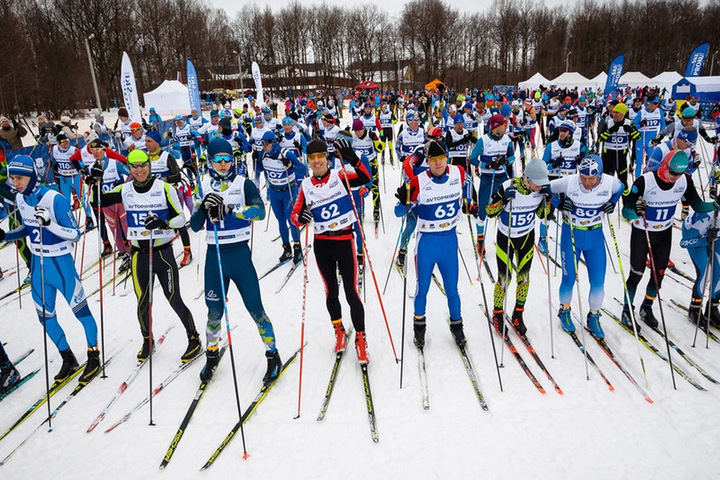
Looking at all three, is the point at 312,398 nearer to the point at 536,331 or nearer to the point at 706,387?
the point at 536,331

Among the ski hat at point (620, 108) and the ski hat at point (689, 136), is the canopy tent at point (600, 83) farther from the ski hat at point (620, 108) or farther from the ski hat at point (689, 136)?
the ski hat at point (689, 136)

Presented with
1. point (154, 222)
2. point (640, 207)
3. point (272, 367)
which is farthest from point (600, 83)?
point (154, 222)

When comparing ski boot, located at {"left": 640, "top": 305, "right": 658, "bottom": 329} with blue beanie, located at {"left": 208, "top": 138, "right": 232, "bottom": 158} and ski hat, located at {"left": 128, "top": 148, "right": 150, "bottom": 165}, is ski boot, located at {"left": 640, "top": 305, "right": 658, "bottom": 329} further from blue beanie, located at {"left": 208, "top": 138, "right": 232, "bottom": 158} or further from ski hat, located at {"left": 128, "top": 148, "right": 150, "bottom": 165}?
ski hat, located at {"left": 128, "top": 148, "right": 150, "bottom": 165}

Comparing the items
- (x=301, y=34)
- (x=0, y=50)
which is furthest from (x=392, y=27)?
(x=0, y=50)

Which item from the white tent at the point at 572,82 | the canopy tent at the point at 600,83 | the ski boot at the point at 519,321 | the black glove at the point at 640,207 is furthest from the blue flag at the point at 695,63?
the ski boot at the point at 519,321

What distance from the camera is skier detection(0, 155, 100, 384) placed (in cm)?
377

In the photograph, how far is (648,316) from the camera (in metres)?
4.51

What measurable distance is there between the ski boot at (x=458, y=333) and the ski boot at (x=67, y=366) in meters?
3.95

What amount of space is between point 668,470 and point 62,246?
17.4ft

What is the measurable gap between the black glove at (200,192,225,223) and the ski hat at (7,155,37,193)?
1785mm

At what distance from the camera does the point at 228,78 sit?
67062mm

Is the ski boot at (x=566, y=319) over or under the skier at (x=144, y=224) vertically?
under

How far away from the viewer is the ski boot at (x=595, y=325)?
427 cm

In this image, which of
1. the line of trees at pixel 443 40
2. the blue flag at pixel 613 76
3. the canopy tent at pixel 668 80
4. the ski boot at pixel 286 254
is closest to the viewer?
the ski boot at pixel 286 254
